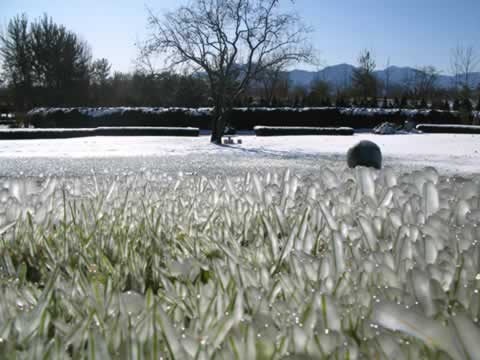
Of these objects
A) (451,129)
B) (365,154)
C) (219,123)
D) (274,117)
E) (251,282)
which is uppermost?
(274,117)

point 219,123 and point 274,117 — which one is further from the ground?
point 274,117

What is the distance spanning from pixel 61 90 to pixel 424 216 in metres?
48.9

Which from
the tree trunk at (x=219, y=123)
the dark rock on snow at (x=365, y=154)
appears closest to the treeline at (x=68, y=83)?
the tree trunk at (x=219, y=123)

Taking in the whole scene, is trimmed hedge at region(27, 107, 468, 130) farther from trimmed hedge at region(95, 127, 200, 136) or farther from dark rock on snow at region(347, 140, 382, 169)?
dark rock on snow at region(347, 140, 382, 169)

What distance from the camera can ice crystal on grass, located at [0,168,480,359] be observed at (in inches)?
32.4

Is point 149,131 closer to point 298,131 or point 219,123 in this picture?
point 219,123

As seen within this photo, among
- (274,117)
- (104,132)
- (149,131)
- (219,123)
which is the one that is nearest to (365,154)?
(219,123)

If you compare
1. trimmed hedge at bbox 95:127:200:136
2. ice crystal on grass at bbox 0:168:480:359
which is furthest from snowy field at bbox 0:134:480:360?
trimmed hedge at bbox 95:127:200:136

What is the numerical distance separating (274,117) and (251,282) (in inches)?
1112

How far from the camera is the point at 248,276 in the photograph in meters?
1.21

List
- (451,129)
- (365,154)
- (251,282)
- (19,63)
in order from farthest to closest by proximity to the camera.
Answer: (19,63)
(451,129)
(365,154)
(251,282)

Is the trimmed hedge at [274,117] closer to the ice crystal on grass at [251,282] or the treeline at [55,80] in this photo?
the treeline at [55,80]

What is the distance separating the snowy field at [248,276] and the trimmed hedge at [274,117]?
2662 cm

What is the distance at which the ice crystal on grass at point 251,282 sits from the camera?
82 cm
